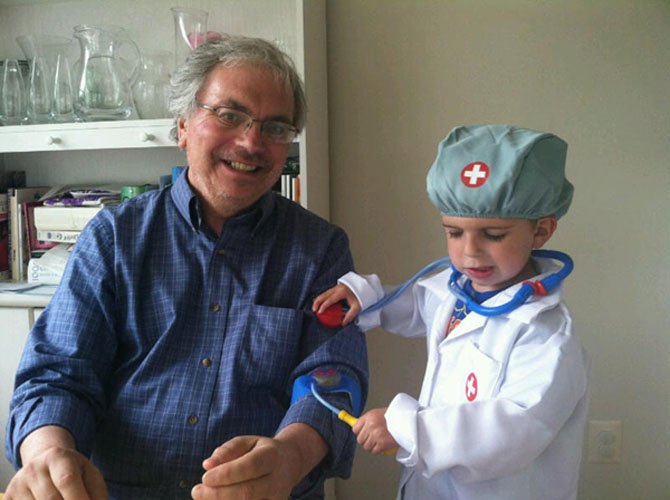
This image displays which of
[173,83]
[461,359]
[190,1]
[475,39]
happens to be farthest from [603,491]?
[190,1]

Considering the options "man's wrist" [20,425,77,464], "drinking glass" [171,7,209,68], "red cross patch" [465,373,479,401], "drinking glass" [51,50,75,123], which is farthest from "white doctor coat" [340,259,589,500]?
"drinking glass" [51,50,75,123]

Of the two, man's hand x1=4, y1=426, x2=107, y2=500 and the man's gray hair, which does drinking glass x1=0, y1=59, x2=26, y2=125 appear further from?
man's hand x1=4, y1=426, x2=107, y2=500

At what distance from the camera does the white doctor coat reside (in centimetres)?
84

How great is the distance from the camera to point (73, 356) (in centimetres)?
104

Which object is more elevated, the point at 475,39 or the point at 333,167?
the point at 475,39

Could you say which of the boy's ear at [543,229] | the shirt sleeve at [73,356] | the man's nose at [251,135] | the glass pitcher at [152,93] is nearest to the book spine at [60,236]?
the glass pitcher at [152,93]

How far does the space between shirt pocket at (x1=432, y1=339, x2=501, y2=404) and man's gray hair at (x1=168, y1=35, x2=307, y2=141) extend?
625mm

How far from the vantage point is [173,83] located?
3.84ft

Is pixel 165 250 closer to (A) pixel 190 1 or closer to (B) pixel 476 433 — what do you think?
(B) pixel 476 433

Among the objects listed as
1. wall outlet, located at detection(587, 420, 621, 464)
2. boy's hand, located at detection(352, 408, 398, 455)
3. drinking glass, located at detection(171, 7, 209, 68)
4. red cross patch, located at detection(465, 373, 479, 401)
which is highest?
drinking glass, located at detection(171, 7, 209, 68)

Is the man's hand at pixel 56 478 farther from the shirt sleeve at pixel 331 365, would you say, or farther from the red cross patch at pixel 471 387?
the red cross patch at pixel 471 387

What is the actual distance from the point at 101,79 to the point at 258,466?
1.28 m

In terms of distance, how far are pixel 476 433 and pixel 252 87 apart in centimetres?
74

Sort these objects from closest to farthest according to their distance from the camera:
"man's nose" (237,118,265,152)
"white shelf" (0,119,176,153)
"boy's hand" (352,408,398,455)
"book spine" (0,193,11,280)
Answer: "boy's hand" (352,408,398,455)
"man's nose" (237,118,265,152)
"white shelf" (0,119,176,153)
"book spine" (0,193,11,280)
